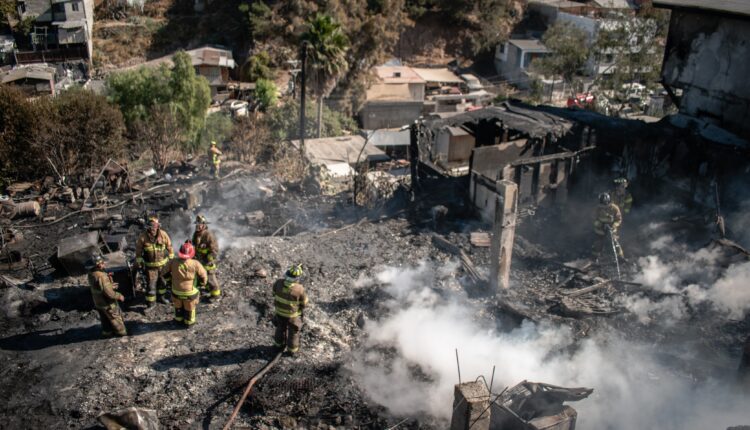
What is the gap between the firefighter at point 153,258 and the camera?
410 inches

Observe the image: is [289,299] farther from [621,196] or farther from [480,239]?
[621,196]

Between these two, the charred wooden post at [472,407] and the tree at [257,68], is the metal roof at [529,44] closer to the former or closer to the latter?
the tree at [257,68]

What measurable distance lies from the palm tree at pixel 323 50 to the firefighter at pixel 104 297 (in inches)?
828

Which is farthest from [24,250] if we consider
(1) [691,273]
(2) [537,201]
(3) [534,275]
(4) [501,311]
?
(1) [691,273]

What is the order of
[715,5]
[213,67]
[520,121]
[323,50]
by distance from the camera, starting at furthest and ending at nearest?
[213,67], [323,50], [715,5], [520,121]

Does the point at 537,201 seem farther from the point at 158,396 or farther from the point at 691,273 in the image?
the point at 158,396

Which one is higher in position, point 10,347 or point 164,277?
point 164,277

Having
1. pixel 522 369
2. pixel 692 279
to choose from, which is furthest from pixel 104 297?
pixel 692 279

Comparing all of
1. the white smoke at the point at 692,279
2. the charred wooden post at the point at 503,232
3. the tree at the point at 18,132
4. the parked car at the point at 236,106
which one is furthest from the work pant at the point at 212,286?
the parked car at the point at 236,106

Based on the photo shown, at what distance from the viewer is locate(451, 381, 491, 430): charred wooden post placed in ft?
22.0

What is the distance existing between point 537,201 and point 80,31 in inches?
1481

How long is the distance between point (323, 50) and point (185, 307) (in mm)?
21855

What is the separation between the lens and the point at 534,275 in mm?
12625

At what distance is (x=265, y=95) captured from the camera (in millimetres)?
34875
